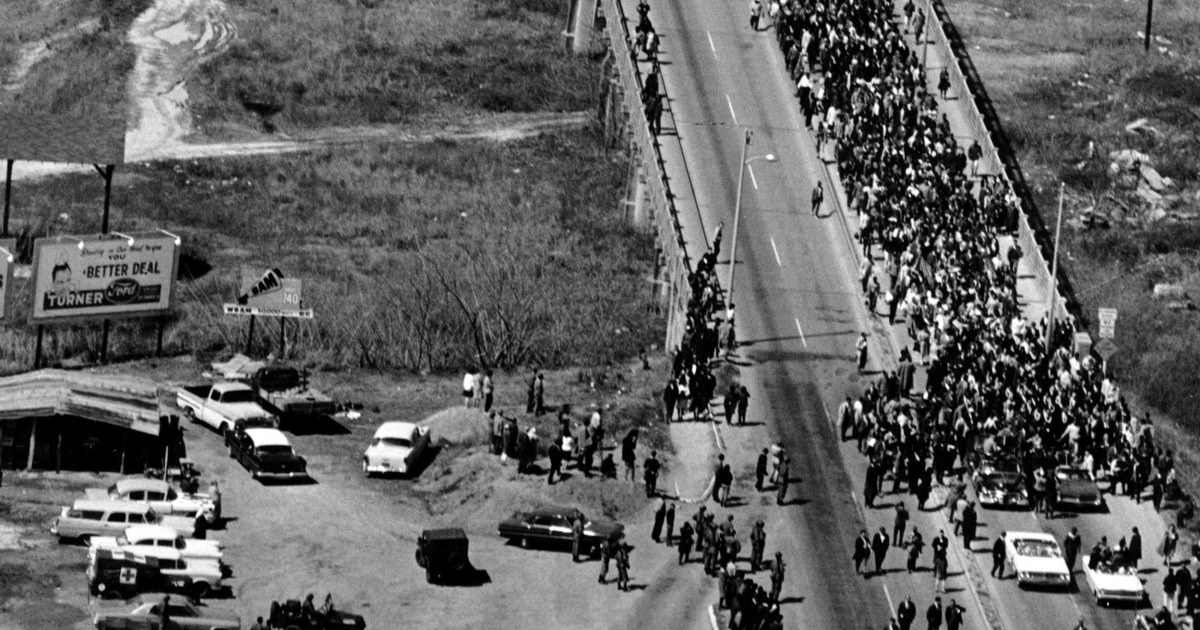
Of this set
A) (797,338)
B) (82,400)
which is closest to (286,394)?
(82,400)

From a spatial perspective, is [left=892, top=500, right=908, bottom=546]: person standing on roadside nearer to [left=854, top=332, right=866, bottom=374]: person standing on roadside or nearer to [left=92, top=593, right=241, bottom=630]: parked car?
[left=854, top=332, right=866, bottom=374]: person standing on roadside

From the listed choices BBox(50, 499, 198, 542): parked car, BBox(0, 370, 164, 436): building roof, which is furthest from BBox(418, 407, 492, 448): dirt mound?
BBox(50, 499, 198, 542): parked car

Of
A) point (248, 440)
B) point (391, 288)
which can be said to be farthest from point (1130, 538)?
point (391, 288)

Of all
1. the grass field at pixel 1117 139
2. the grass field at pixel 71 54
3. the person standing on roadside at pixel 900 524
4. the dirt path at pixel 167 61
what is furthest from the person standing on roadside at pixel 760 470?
the grass field at pixel 71 54

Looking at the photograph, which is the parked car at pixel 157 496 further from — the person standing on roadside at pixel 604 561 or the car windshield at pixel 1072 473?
the car windshield at pixel 1072 473

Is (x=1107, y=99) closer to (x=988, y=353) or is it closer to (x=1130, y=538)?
(x=988, y=353)

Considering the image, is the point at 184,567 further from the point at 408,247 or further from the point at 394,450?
the point at 408,247
